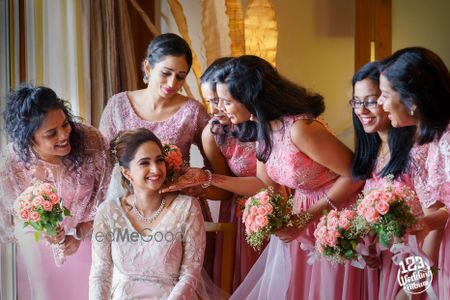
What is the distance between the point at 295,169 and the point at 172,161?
478mm

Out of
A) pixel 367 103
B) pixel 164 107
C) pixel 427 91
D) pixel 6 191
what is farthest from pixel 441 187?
pixel 6 191

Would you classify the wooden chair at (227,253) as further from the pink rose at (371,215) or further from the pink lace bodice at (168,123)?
the pink rose at (371,215)

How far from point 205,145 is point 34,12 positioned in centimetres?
117

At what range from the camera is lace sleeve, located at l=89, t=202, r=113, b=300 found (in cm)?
260

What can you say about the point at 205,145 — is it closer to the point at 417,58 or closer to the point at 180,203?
the point at 180,203

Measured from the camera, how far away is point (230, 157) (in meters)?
2.99

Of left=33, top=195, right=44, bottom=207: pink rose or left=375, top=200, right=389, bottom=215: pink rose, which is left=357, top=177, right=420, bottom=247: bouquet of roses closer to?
left=375, top=200, right=389, bottom=215: pink rose

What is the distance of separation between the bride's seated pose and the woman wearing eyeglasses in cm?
64

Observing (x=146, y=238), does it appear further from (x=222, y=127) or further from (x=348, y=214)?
(x=348, y=214)

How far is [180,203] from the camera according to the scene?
268 cm

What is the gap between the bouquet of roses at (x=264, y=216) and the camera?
2377mm

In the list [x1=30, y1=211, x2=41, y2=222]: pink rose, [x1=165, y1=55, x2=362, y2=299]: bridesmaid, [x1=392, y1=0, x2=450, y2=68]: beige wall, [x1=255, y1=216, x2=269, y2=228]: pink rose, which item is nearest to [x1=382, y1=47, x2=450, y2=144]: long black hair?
[x1=165, y1=55, x2=362, y2=299]: bridesmaid

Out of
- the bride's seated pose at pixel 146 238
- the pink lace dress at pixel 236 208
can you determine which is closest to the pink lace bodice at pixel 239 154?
the pink lace dress at pixel 236 208

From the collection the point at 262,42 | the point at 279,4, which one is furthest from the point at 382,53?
the point at 279,4
